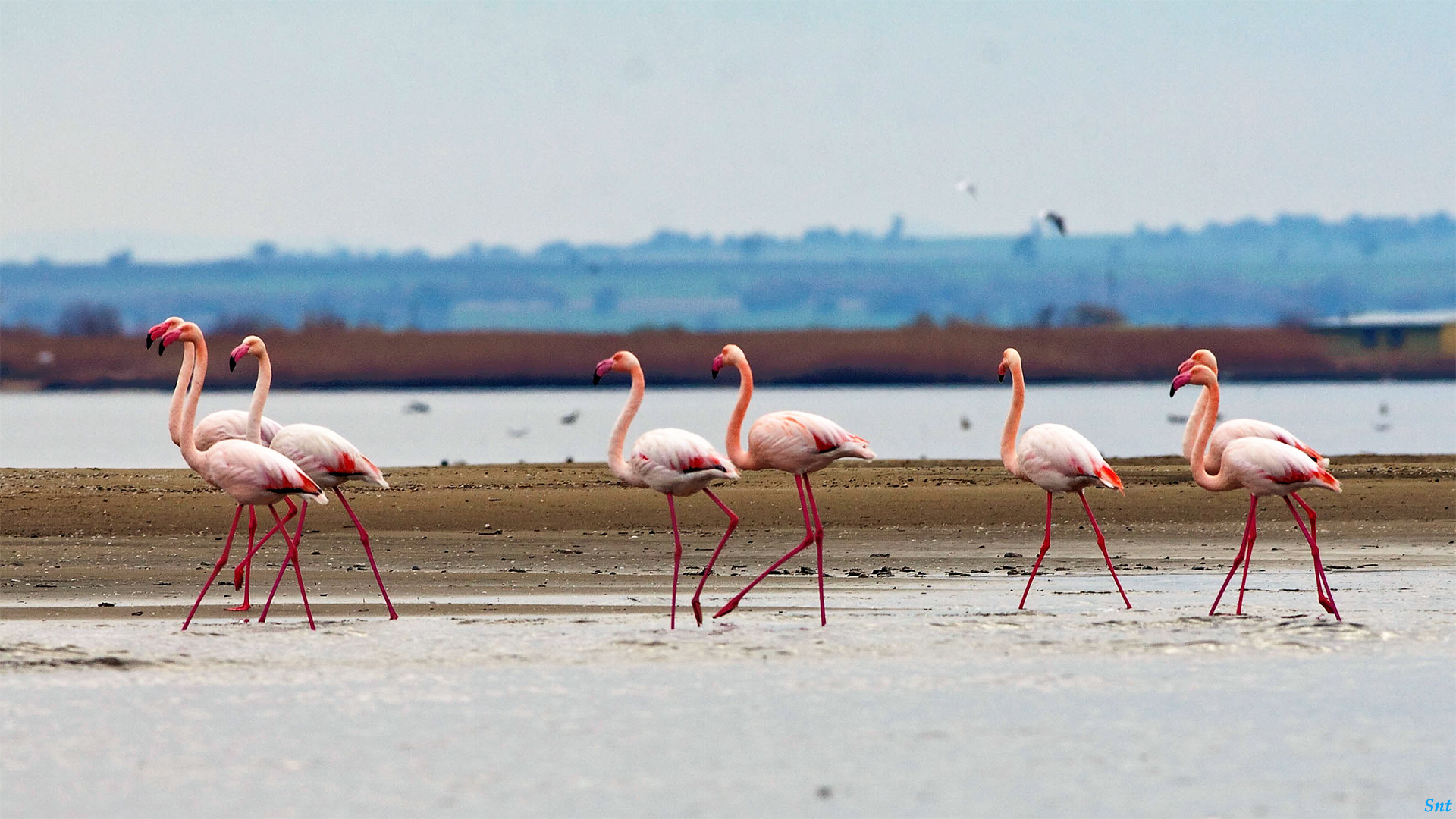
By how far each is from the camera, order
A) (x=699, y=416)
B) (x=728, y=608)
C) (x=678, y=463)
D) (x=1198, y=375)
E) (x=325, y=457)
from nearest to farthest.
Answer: (x=678, y=463) < (x=728, y=608) < (x=325, y=457) < (x=1198, y=375) < (x=699, y=416)

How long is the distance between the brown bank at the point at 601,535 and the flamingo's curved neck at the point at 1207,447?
1998 millimetres

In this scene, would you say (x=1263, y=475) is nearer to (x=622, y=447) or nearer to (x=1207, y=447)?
(x=1207, y=447)

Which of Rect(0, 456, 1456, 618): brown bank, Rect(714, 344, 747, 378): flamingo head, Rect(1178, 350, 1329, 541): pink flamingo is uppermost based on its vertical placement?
Rect(714, 344, 747, 378): flamingo head

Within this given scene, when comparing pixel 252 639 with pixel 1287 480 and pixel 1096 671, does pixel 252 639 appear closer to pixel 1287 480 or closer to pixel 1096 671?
pixel 1096 671

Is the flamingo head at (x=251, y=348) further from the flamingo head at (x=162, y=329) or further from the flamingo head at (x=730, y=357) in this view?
the flamingo head at (x=730, y=357)

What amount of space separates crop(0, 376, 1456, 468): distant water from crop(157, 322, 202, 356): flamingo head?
679 inches

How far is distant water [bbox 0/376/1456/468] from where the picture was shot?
1480 inches

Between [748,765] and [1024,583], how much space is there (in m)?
6.41

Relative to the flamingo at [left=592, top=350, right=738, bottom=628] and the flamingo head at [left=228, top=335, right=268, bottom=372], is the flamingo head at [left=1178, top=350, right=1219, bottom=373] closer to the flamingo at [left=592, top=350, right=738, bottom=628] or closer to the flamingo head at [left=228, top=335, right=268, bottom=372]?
the flamingo at [left=592, top=350, right=738, bottom=628]

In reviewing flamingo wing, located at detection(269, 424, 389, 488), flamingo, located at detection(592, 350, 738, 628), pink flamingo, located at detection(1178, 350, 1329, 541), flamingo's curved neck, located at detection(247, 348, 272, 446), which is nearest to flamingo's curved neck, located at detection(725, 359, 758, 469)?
flamingo, located at detection(592, 350, 738, 628)

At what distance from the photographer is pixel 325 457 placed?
13359 mm

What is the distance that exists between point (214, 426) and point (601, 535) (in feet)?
14.9

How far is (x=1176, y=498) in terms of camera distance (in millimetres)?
20906

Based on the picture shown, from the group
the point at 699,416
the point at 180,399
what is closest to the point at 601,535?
the point at 180,399
